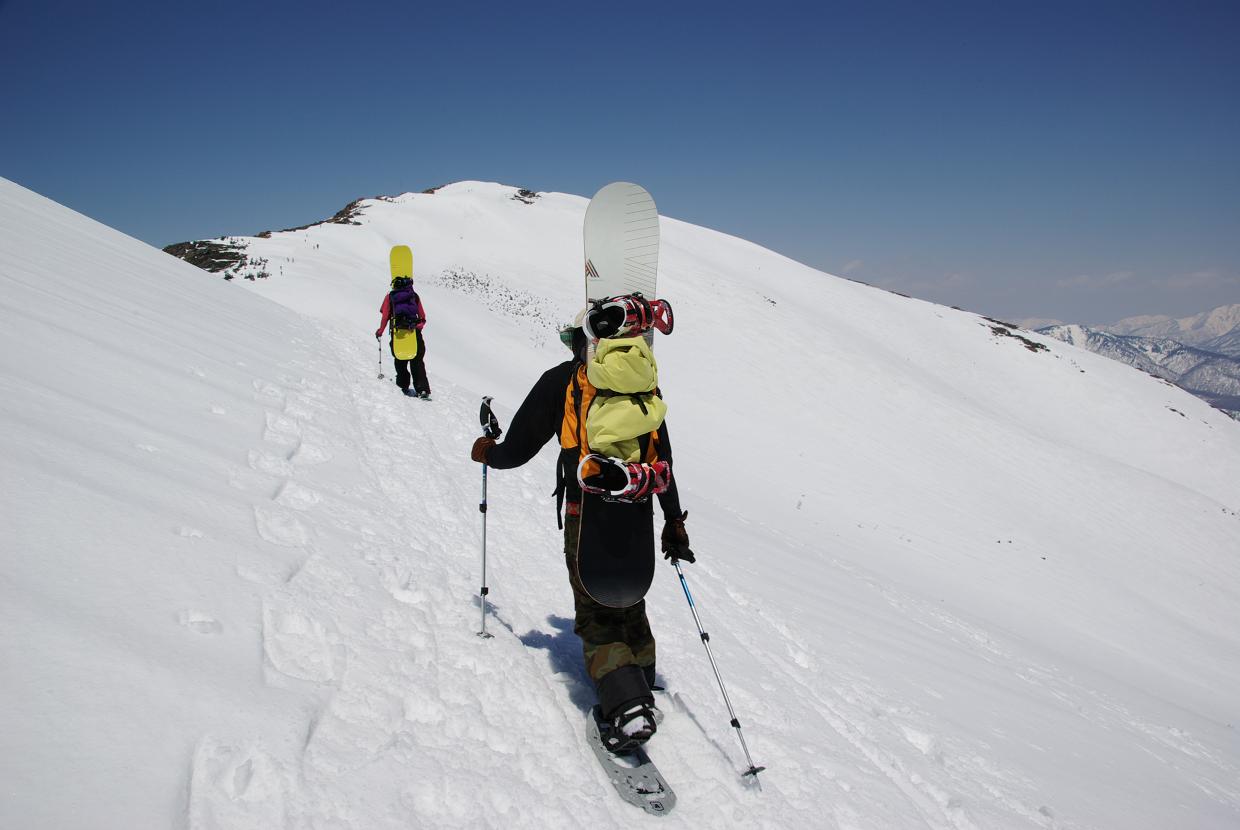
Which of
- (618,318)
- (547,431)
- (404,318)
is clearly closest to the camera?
(618,318)

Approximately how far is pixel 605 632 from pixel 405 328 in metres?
7.93

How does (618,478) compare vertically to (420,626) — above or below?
above

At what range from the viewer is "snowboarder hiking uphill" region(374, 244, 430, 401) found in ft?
31.3

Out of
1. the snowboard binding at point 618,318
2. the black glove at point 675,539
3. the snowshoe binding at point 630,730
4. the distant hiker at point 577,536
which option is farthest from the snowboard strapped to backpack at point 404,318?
the snowshoe binding at point 630,730

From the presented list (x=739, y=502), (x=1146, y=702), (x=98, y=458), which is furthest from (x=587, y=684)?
(x=739, y=502)

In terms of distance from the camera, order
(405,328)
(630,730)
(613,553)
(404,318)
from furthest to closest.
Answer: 1. (404,318)
2. (405,328)
3. (613,553)
4. (630,730)

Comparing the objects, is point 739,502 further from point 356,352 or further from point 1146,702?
point 356,352

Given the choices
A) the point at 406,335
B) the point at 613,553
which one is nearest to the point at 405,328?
the point at 406,335

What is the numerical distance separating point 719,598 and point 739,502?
6461mm

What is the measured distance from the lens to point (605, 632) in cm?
310

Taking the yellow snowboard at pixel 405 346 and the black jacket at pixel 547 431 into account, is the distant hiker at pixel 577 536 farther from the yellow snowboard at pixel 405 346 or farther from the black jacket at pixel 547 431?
the yellow snowboard at pixel 405 346

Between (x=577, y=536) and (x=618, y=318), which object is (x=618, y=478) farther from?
(x=618, y=318)

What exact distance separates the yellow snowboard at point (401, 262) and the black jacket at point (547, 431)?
7864 millimetres

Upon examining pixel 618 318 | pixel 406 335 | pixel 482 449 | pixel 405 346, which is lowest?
pixel 482 449
